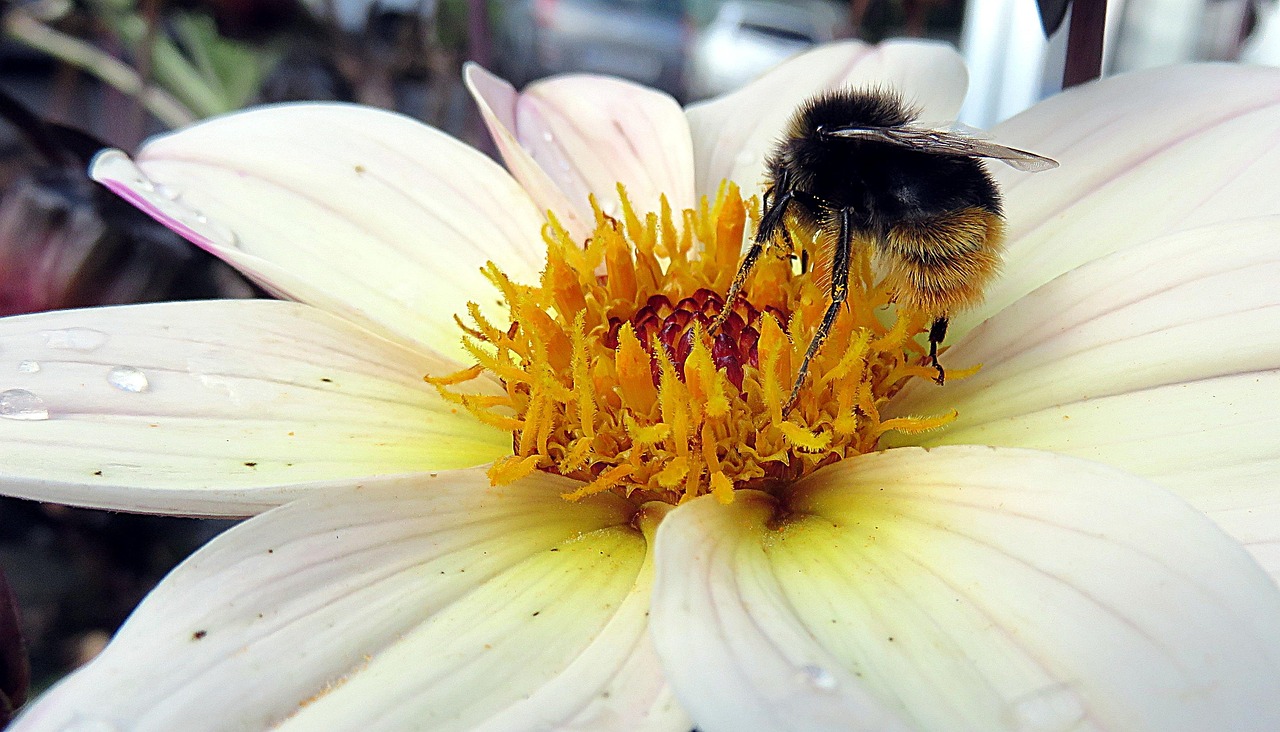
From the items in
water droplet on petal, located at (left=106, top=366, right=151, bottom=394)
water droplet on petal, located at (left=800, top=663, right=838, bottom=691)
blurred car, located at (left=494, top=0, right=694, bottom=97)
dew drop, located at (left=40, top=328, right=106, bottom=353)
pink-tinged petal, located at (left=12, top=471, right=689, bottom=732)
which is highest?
dew drop, located at (left=40, top=328, right=106, bottom=353)

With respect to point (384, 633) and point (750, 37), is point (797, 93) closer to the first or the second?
point (384, 633)

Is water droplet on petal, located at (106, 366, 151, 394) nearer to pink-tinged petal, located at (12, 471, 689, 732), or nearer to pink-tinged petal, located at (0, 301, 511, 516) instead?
pink-tinged petal, located at (0, 301, 511, 516)

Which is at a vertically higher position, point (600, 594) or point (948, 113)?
point (948, 113)

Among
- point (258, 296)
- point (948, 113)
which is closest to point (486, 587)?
point (258, 296)

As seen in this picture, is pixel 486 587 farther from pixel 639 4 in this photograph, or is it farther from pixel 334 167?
pixel 639 4

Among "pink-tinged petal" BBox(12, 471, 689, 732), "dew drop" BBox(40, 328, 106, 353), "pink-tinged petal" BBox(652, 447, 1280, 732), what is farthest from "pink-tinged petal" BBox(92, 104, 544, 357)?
"pink-tinged petal" BBox(652, 447, 1280, 732)

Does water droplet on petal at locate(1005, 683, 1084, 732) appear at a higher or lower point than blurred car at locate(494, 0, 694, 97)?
higher
